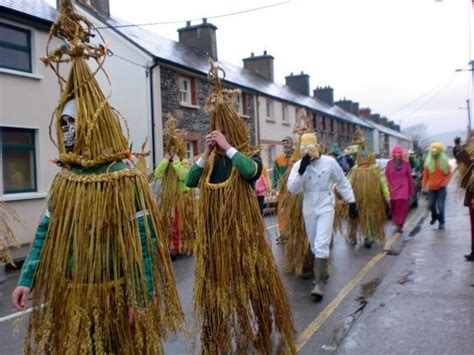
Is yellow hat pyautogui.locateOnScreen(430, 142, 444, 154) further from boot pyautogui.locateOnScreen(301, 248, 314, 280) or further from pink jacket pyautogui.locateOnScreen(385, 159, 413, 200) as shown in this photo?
boot pyautogui.locateOnScreen(301, 248, 314, 280)

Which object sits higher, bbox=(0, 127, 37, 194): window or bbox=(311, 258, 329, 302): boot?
bbox=(0, 127, 37, 194): window

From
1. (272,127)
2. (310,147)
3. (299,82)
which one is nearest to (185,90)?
(272,127)

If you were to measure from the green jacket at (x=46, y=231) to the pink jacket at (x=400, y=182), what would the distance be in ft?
27.2

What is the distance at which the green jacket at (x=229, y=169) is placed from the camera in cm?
394

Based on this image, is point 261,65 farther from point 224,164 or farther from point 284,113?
point 224,164

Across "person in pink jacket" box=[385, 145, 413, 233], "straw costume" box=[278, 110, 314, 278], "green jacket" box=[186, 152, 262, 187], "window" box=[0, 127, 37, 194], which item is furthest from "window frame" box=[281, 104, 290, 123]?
"green jacket" box=[186, 152, 262, 187]

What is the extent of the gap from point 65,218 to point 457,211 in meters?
14.5

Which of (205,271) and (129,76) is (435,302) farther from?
(129,76)

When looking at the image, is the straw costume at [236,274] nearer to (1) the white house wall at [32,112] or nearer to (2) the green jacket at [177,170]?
(2) the green jacket at [177,170]

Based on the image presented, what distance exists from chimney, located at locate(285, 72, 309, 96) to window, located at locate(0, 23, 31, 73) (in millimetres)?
31496

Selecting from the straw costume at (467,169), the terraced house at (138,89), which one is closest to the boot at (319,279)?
the terraced house at (138,89)

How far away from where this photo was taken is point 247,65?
3644cm

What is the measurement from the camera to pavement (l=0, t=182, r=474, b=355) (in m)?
4.58

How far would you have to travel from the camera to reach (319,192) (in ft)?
20.6
